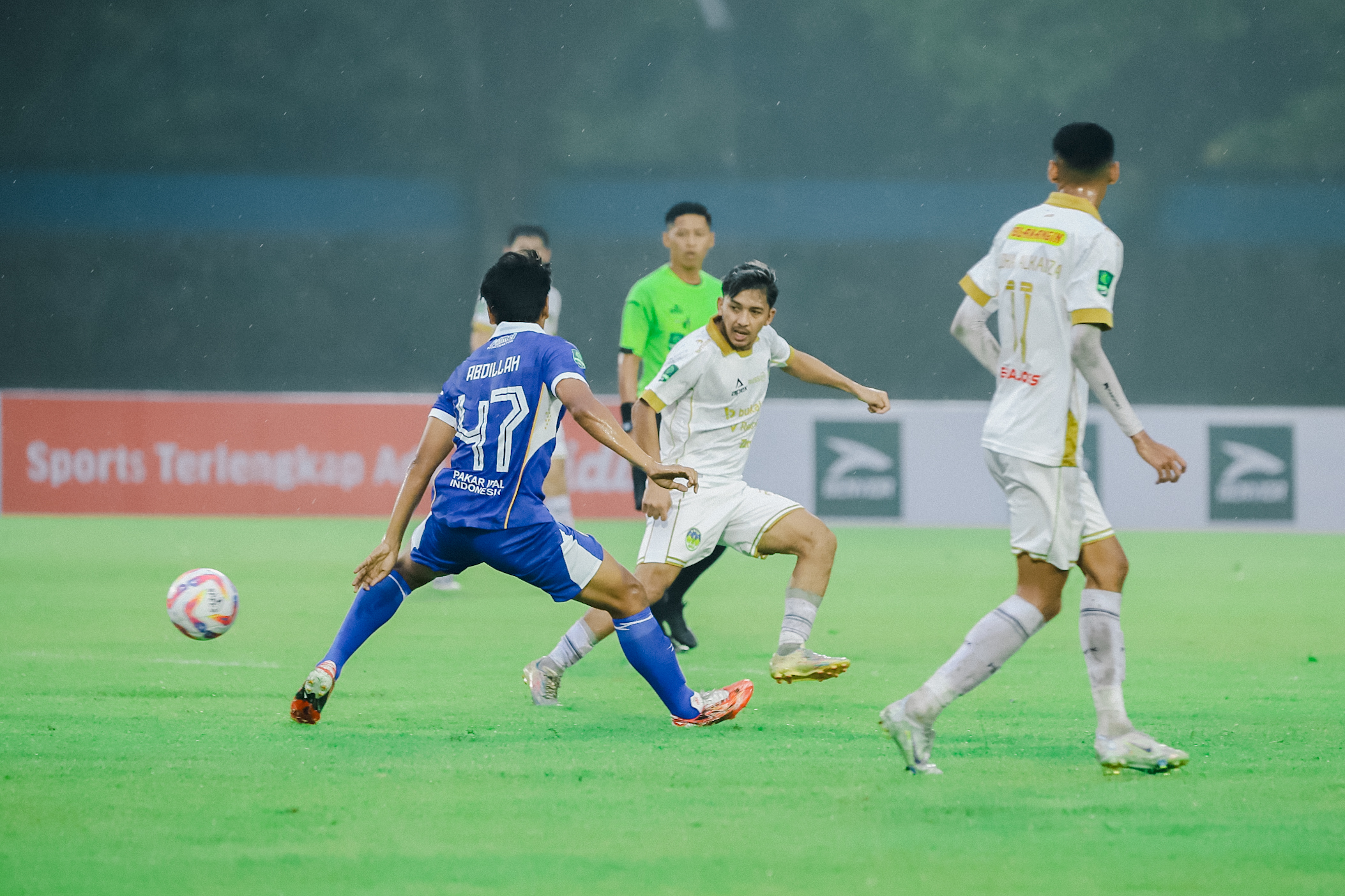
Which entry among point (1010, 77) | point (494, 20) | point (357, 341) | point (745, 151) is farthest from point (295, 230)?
point (1010, 77)

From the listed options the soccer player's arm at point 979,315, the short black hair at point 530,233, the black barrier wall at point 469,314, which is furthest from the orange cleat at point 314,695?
the black barrier wall at point 469,314

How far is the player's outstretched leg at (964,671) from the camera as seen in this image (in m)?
4.57

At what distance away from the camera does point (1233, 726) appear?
18.2ft

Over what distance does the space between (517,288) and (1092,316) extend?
6.15 ft

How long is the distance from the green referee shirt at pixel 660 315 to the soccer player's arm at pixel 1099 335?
10.1 ft

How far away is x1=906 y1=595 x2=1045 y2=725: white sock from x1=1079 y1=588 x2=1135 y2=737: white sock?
0.69 feet

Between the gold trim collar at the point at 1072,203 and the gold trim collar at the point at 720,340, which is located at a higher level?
the gold trim collar at the point at 1072,203

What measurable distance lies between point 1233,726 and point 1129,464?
28.6 ft

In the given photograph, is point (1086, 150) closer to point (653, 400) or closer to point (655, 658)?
point (653, 400)

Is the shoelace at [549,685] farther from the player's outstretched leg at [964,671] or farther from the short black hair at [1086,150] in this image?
the short black hair at [1086,150]

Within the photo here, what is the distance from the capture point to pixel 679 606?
7.34m

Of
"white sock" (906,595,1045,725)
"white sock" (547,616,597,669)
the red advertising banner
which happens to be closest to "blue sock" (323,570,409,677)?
"white sock" (547,616,597,669)

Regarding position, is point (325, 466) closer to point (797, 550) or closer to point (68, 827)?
point (797, 550)

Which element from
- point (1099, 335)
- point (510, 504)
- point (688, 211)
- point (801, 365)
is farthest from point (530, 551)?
point (688, 211)
